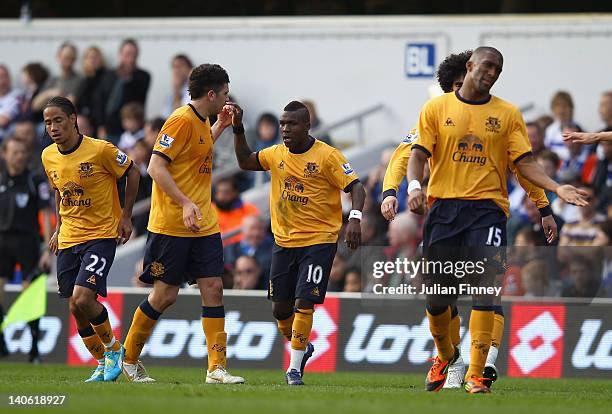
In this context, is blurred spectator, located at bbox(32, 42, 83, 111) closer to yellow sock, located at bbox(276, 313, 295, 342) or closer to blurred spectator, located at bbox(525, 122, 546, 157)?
blurred spectator, located at bbox(525, 122, 546, 157)

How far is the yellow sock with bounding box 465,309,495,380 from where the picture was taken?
10.1 metres

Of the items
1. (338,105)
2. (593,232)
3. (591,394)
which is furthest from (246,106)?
A: (591,394)

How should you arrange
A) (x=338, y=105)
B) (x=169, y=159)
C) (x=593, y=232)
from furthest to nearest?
(x=338, y=105), (x=593, y=232), (x=169, y=159)

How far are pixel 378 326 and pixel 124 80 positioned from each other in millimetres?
6225

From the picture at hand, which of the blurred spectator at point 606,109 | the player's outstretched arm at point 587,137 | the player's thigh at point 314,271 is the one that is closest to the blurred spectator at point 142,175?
the blurred spectator at point 606,109

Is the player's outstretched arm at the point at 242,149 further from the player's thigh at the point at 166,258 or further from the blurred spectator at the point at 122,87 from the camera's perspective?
the blurred spectator at the point at 122,87

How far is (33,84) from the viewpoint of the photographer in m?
19.7

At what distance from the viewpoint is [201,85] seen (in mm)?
11211

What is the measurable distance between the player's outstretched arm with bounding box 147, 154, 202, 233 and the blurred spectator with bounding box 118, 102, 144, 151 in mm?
7656

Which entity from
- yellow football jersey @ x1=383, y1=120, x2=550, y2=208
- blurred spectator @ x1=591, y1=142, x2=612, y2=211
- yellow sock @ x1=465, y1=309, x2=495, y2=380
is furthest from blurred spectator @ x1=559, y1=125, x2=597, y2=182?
yellow sock @ x1=465, y1=309, x2=495, y2=380

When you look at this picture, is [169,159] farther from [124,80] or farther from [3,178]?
[124,80]

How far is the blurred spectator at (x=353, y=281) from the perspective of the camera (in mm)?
15695

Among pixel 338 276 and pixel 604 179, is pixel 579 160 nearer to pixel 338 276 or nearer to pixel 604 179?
pixel 604 179

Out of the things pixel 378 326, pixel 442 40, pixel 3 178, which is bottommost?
pixel 378 326
